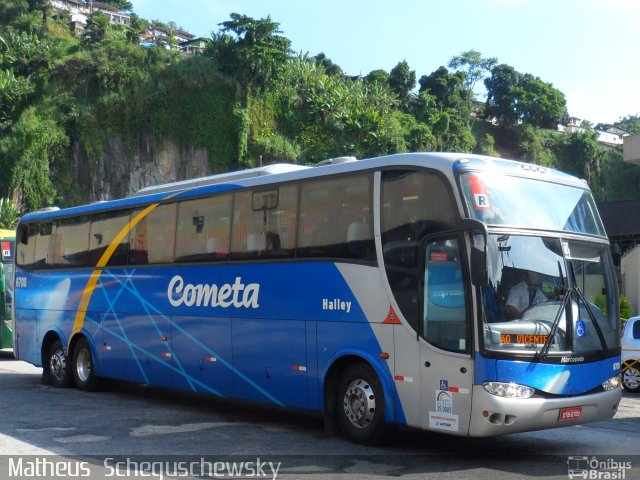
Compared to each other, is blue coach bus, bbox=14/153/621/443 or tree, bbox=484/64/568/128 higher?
tree, bbox=484/64/568/128

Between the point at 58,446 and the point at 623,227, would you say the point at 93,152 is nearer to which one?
the point at 623,227

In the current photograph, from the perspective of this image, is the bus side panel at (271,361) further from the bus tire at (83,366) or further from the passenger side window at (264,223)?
the bus tire at (83,366)

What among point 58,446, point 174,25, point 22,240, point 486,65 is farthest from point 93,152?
point 174,25

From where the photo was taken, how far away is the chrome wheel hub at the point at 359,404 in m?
9.43

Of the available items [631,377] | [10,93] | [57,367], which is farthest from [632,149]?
[10,93]

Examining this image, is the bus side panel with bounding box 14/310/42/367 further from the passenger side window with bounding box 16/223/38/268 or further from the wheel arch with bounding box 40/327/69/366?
the passenger side window with bounding box 16/223/38/268

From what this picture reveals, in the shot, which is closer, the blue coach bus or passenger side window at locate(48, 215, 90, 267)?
the blue coach bus

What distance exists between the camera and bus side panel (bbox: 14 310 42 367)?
649 inches

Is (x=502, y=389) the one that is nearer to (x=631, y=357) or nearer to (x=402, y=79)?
(x=631, y=357)

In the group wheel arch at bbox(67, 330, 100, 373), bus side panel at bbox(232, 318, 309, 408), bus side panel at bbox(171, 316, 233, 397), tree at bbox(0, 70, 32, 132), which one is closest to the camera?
bus side panel at bbox(232, 318, 309, 408)

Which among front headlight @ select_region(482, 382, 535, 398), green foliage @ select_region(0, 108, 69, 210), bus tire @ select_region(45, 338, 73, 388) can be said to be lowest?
bus tire @ select_region(45, 338, 73, 388)

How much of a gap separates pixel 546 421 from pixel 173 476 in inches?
146

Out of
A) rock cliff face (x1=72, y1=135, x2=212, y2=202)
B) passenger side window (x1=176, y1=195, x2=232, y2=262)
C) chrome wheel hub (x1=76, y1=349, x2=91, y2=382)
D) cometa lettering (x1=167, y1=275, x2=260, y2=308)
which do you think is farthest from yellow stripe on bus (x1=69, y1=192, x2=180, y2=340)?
rock cliff face (x1=72, y1=135, x2=212, y2=202)

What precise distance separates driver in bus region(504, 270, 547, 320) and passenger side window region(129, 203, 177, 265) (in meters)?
6.20
